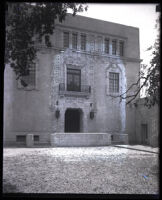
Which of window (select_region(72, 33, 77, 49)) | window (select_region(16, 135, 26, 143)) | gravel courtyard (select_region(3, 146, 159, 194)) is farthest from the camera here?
window (select_region(72, 33, 77, 49))

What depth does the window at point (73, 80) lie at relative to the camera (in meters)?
20.6

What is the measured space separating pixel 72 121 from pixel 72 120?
0.32ft

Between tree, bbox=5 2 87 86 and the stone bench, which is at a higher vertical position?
tree, bbox=5 2 87 86

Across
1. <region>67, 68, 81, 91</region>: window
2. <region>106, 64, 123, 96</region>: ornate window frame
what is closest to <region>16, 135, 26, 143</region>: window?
<region>67, 68, 81, 91</region>: window

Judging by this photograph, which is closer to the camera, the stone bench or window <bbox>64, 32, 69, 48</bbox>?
the stone bench

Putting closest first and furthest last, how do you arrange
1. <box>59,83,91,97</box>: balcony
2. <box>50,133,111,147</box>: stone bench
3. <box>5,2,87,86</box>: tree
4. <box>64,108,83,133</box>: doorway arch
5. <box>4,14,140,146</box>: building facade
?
<box>5,2,87,86</box>: tree < <box>50,133,111,147</box>: stone bench < <box>4,14,140,146</box>: building facade < <box>59,83,91,97</box>: balcony < <box>64,108,83,133</box>: doorway arch

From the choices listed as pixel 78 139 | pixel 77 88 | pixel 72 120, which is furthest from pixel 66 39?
pixel 78 139

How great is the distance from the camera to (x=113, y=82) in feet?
73.3

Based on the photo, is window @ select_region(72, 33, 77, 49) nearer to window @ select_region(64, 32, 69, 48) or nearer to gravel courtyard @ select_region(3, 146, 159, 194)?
window @ select_region(64, 32, 69, 48)

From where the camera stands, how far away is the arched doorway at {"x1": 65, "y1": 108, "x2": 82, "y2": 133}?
21.4 m

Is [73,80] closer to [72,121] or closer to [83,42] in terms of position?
[83,42]

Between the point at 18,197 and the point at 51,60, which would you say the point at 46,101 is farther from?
the point at 18,197

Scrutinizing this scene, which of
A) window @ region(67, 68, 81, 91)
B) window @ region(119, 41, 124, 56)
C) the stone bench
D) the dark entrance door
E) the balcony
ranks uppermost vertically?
window @ region(119, 41, 124, 56)

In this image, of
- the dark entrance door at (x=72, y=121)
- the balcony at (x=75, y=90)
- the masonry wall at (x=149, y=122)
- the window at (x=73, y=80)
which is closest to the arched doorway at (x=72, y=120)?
the dark entrance door at (x=72, y=121)
